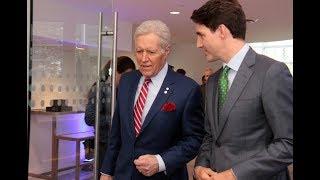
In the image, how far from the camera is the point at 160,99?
1.71 meters

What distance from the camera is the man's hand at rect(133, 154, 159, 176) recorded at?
5.27 ft

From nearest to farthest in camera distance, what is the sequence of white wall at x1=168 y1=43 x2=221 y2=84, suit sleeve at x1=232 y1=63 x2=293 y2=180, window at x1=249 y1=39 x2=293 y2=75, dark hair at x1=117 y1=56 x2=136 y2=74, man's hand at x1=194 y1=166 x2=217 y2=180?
suit sleeve at x1=232 y1=63 x2=293 y2=180, man's hand at x1=194 y1=166 x2=217 y2=180, dark hair at x1=117 y1=56 x2=136 y2=74, window at x1=249 y1=39 x2=293 y2=75, white wall at x1=168 y1=43 x2=221 y2=84

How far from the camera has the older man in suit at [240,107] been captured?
1.29 meters

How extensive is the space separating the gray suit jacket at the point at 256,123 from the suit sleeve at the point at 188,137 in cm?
21

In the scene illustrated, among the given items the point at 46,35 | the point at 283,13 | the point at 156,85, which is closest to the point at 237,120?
the point at 156,85

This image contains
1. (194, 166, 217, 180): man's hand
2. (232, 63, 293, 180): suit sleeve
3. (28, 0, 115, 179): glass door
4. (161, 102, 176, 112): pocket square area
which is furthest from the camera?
(28, 0, 115, 179): glass door

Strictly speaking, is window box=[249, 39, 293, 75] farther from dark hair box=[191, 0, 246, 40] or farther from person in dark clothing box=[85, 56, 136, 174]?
dark hair box=[191, 0, 246, 40]

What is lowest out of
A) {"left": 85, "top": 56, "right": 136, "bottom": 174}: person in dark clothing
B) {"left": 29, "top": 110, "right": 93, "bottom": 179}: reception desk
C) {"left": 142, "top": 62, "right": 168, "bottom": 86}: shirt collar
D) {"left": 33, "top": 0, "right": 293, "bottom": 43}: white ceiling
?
{"left": 29, "top": 110, "right": 93, "bottom": 179}: reception desk

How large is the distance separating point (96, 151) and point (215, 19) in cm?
115

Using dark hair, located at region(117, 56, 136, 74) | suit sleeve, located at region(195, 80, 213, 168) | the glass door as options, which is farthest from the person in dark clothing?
dark hair, located at region(117, 56, 136, 74)

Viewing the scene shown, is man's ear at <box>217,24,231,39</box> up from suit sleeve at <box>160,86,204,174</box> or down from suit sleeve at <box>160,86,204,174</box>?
up

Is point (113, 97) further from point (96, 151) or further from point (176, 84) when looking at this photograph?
point (176, 84)

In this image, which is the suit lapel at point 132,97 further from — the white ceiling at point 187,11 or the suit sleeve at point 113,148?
the white ceiling at point 187,11

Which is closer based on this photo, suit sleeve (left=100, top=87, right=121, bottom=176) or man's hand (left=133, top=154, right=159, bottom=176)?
man's hand (left=133, top=154, right=159, bottom=176)
